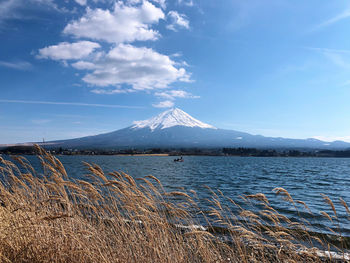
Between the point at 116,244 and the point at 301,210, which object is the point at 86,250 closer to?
the point at 116,244

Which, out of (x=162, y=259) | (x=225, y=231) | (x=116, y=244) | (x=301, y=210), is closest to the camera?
(x=162, y=259)

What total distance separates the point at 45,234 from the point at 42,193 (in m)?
2.33

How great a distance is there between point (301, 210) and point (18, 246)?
590 inches

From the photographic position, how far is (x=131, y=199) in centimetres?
518

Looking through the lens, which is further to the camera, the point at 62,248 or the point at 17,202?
the point at 17,202

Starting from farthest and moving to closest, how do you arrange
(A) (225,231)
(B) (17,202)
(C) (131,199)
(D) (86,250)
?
(A) (225,231) < (B) (17,202) < (C) (131,199) < (D) (86,250)

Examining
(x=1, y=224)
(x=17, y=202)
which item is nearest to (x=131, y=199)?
(x=1, y=224)

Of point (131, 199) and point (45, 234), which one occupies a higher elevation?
point (131, 199)

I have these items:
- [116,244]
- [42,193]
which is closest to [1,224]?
[42,193]

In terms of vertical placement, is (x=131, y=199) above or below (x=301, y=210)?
above

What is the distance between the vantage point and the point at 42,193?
6820 millimetres

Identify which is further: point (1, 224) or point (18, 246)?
point (1, 224)

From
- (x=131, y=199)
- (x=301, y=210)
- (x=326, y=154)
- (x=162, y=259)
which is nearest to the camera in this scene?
(x=162, y=259)

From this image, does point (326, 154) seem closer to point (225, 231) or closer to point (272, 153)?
point (272, 153)
